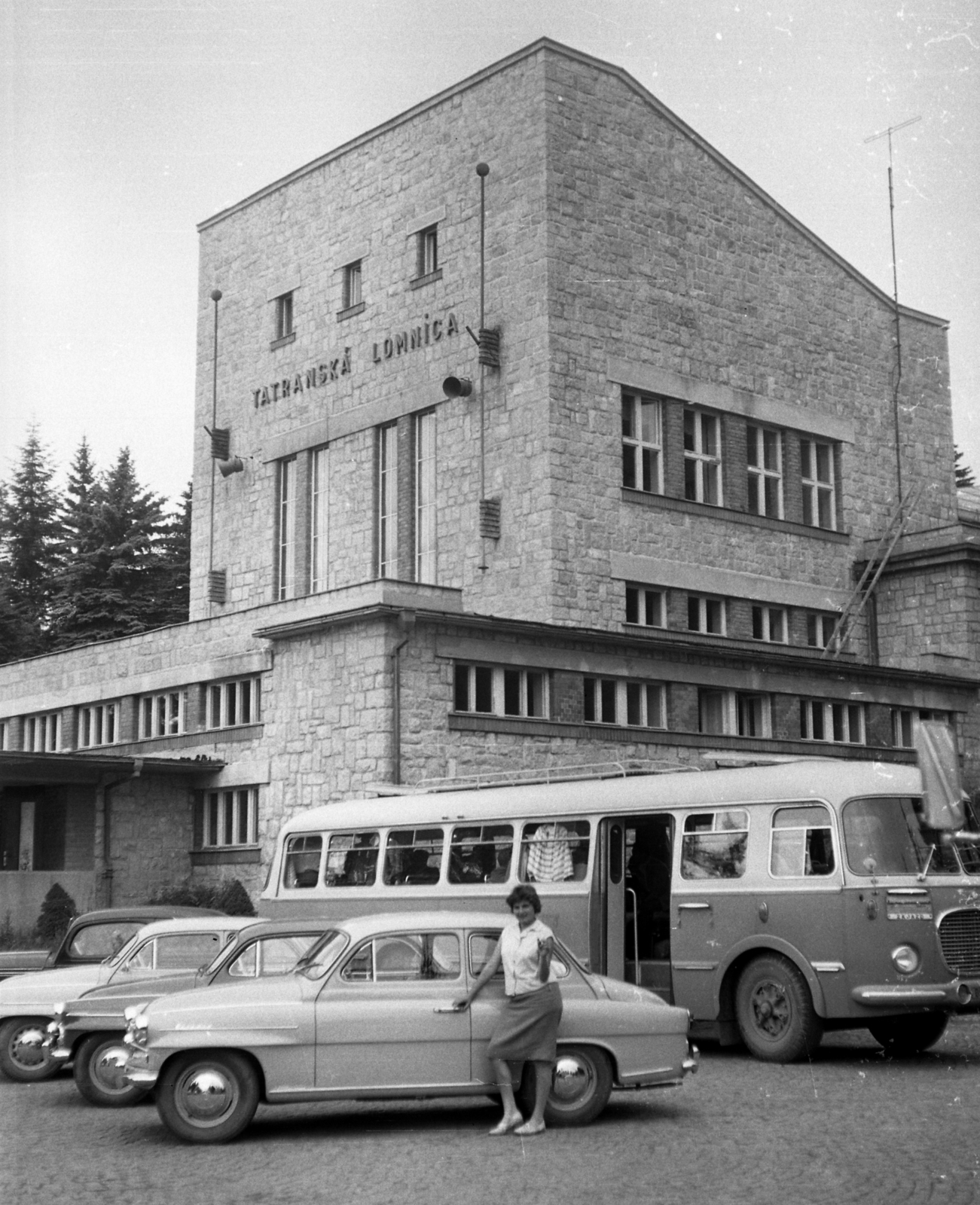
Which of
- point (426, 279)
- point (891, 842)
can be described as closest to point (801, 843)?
point (891, 842)

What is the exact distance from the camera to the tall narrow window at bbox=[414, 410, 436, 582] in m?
35.5

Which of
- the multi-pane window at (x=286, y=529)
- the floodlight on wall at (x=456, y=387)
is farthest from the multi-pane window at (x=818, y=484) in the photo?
the multi-pane window at (x=286, y=529)

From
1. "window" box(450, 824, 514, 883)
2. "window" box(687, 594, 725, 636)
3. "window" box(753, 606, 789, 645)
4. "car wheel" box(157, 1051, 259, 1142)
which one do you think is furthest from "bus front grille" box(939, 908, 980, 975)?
"window" box(753, 606, 789, 645)

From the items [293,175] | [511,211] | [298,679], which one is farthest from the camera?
[293,175]

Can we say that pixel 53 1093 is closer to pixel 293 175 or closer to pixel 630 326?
pixel 630 326

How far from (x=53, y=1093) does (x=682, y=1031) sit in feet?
17.8

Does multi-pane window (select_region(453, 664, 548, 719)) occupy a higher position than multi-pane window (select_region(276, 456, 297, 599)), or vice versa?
multi-pane window (select_region(276, 456, 297, 599))

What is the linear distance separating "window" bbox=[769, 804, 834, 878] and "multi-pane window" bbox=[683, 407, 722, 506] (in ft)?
68.3

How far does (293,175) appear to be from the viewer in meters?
40.4

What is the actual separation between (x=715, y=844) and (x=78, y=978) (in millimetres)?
6193

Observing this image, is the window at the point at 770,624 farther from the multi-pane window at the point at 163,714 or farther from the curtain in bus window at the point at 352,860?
the curtain in bus window at the point at 352,860

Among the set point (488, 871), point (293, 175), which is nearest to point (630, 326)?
point (293, 175)

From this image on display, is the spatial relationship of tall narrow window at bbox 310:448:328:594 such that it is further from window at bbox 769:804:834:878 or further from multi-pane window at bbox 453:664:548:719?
window at bbox 769:804:834:878

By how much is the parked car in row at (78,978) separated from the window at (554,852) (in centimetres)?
451
